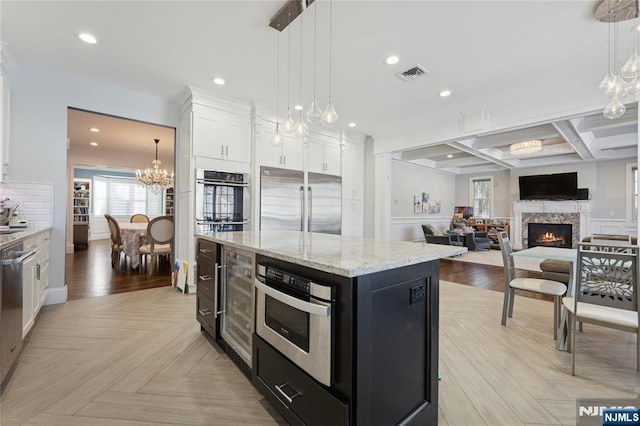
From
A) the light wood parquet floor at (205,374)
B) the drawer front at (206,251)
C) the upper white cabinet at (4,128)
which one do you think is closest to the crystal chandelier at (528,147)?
the light wood parquet floor at (205,374)

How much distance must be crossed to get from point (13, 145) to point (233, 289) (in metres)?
3.28

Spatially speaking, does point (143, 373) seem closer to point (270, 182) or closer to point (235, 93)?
Answer: point (270, 182)

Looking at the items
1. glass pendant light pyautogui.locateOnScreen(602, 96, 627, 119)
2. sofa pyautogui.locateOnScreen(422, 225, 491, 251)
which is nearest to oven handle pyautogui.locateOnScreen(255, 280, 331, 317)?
glass pendant light pyautogui.locateOnScreen(602, 96, 627, 119)

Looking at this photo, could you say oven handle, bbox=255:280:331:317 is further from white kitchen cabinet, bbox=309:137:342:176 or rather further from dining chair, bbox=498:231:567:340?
white kitchen cabinet, bbox=309:137:342:176

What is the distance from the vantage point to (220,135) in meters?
4.06

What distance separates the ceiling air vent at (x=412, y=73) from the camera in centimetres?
319

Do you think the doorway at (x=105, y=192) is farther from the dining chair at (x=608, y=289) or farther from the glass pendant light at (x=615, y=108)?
the glass pendant light at (x=615, y=108)

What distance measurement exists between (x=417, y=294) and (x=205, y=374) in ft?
5.18

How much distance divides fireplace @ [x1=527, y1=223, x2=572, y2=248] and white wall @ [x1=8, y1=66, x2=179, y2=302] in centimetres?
1099

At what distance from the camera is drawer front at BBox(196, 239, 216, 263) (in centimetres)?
227

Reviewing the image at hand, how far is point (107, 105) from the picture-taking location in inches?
146

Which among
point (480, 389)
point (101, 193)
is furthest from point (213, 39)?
point (101, 193)

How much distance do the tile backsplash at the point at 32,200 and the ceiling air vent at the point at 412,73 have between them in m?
4.42

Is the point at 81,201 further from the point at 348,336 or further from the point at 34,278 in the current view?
the point at 348,336
